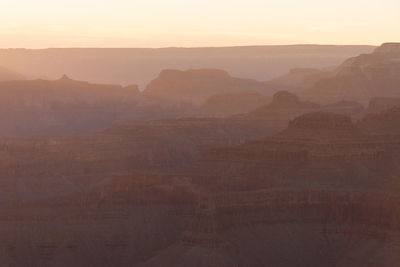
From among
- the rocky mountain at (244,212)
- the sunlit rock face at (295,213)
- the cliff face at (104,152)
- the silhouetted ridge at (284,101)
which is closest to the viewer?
the sunlit rock face at (295,213)

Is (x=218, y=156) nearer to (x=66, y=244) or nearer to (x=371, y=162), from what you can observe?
(x=371, y=162)

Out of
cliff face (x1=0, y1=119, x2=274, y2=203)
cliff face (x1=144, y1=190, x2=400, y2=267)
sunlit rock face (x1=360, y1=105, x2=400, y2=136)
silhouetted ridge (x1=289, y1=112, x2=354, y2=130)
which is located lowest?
cliff face (x1=0, y1=119, x2=274, y2=203)

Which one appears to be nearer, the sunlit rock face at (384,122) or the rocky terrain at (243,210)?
the rocky terrain at (243,210)

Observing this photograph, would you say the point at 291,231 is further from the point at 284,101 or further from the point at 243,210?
the point at 284,101

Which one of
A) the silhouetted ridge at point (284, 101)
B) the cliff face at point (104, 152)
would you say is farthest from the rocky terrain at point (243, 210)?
the silhouetted ridge at point (284, 101)

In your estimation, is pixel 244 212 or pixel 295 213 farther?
pixel 295 213

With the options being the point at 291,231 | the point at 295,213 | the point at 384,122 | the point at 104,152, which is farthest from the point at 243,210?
the point at 104,152

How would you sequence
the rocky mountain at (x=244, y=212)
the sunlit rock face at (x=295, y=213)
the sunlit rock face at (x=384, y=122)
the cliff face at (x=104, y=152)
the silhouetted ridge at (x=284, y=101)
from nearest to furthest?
the sunlit rock face at (x=295, y=213) → the rocky mountain at (x=244, y=212) → the sunlit rock face at (x=384, y=122) → the cliff face at (x=104, y=152) → the silhouetted ridge at (x=284, y=101)

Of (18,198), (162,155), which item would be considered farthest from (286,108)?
(18,198)

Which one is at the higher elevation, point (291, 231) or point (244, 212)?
point (244, 212)

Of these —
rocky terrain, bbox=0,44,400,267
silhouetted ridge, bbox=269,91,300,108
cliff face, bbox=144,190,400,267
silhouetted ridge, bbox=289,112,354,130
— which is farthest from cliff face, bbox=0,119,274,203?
cliff face, bbox=144,190,400,267

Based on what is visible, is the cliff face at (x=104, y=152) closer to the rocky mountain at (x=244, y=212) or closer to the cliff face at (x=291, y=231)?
the rocky mountain at (x=244, y=212)

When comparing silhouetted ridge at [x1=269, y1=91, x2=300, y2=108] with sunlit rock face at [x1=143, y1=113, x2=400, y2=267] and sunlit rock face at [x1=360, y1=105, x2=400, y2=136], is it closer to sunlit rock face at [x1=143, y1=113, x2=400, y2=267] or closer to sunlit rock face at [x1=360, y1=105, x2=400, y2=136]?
sunlit rock face at [x1=360, y1=105, x2=400, y2=136]
